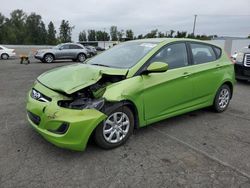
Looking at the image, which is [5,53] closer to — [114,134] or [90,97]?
[90,97]

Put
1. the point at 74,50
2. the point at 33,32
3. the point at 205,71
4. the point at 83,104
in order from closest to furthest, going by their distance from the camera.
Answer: the point at 83,104, the point at 205,71, the point at 74,50, the point at 33,32


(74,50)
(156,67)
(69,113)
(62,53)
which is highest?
(156,67)

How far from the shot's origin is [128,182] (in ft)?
8.86

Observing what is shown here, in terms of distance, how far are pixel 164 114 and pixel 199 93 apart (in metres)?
1.00

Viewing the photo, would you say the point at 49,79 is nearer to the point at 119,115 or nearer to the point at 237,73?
the point at 119,115

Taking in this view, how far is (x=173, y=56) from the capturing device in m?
4.19

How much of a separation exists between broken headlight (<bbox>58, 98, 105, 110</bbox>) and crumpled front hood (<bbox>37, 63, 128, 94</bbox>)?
156 mm

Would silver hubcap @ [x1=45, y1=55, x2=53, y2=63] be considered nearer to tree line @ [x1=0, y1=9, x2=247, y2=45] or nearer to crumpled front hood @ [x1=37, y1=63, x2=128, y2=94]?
crumpled front hood @ [x1=37, y1=63, x2=128, y2=94]

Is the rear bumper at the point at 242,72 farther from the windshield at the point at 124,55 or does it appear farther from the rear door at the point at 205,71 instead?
the windshield at the point at 124,55

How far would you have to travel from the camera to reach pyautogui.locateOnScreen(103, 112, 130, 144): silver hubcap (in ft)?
10.9

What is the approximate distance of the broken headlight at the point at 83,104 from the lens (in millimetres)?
3090

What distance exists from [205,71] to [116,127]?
2209 mm

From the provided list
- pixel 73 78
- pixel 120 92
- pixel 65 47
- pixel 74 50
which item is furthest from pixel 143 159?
pixel 65 47

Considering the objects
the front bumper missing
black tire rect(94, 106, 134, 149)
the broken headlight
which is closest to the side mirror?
black tire rect(94, 106, 134, 149)
